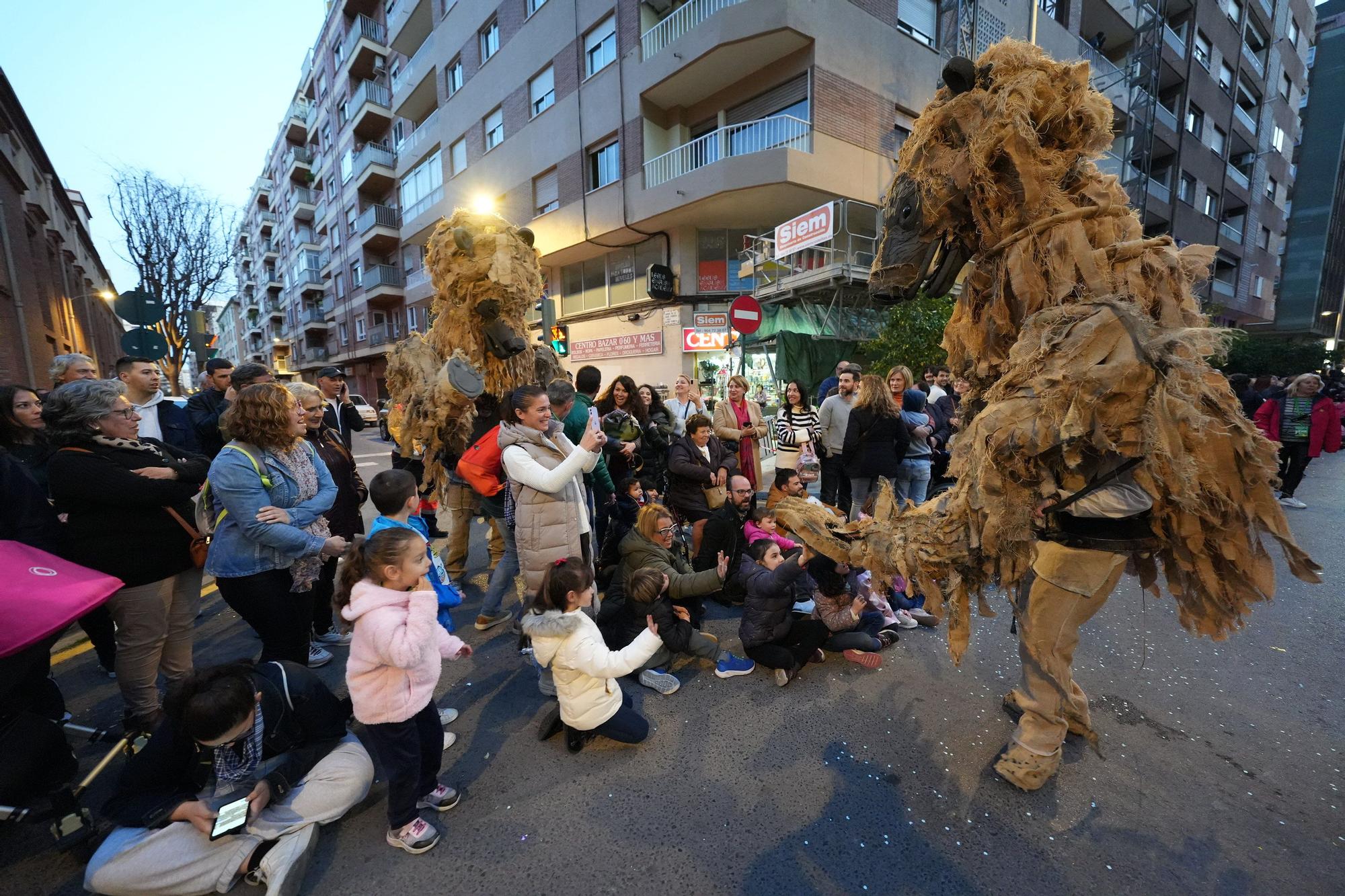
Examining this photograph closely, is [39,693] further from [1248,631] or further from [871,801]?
[1248,631]

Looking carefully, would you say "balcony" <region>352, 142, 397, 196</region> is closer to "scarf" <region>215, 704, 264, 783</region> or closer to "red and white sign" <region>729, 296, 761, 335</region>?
"red and white sign" <region>729, 296, 761, 335</region>

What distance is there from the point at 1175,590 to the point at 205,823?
3.62 metres

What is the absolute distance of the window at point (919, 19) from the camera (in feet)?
43.0

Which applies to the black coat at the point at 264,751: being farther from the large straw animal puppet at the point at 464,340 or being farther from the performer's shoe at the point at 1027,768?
the performer's shoe at the point at 1027,768

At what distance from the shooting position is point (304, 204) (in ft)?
114

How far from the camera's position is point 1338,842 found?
1.88 meters

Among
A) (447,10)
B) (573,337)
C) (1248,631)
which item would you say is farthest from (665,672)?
(447,10)

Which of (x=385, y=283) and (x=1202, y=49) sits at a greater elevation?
(x=1202, y=49)

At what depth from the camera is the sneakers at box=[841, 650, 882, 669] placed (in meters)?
3.11

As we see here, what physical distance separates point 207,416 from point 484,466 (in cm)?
219

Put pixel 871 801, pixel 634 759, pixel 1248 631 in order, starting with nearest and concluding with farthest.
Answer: pixel 871 801 < pixel 634 759 < pixel 1248 631

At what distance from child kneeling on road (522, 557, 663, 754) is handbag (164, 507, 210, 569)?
1.66m

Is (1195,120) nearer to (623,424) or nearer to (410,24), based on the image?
(623,424)

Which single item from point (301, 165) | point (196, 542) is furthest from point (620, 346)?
point (301, 165)
